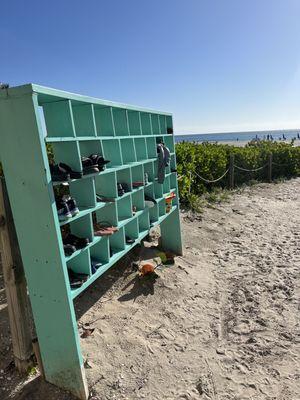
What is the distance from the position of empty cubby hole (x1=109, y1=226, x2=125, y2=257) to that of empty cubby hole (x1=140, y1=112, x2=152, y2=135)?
1700mm

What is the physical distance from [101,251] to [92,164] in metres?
1.05

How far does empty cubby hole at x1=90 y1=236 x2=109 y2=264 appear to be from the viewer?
12.0 ft

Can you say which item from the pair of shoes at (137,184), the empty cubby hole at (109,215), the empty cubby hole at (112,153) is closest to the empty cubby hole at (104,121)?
the empty cubby hole at (112,153)

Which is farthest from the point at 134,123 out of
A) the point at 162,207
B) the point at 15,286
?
the point at 15,286

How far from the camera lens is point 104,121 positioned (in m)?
3.80

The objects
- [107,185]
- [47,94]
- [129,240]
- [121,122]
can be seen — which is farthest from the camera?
[129,240]

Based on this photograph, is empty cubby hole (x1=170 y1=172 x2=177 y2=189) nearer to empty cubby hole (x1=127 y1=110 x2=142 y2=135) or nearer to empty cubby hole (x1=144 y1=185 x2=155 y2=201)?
empty cubby hole (x1=144 y1=185 x2=155 y2=201)

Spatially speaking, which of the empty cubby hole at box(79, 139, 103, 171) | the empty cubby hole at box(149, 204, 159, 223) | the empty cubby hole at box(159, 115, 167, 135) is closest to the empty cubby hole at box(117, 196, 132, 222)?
the empty cubby hole at box(79, 139, 103, 171)

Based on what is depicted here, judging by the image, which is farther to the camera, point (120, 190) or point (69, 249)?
point (120, 190)

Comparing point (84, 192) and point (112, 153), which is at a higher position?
point (112, 153)

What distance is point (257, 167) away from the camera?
13.7 metres

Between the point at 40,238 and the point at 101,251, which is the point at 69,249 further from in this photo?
the point at 101,251

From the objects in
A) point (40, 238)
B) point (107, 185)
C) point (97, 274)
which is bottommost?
point (97, 274)

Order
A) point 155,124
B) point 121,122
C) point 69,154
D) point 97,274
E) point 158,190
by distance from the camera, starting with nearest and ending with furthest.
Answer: point 69,154
point 97,274
point 121,122
point 155,124
point 158,190
